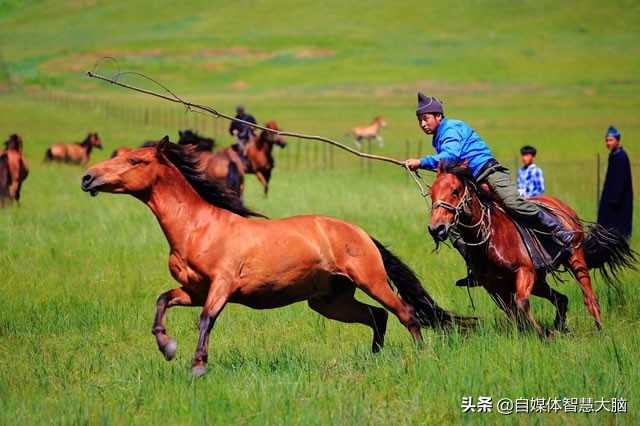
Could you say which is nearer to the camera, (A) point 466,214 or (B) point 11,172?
(A) point 466,214

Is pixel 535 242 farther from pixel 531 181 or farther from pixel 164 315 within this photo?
pixel 531 181

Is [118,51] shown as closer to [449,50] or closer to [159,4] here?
[449,50]

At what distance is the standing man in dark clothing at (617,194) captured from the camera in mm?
15117

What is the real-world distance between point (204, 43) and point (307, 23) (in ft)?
74.0

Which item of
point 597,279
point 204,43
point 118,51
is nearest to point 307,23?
point 204,43

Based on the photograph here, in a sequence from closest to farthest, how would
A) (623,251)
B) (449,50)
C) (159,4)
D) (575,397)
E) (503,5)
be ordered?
(575,397)
(623,251)
(449,50)
(503,5)
(159,4)

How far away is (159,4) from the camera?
17038 cm

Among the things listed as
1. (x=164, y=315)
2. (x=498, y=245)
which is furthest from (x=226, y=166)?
(x=164, y=315)

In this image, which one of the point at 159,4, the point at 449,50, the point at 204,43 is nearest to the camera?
the point at 449,50

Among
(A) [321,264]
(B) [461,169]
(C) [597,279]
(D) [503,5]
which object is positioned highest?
(D) [503,5]

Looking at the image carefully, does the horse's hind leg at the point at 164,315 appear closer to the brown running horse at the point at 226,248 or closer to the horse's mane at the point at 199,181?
the brown running horse at the point at 226,248

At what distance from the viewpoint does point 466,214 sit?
9.32 meters

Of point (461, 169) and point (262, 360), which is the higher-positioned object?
point (461, 169)

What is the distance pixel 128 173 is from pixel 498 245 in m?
3.39
